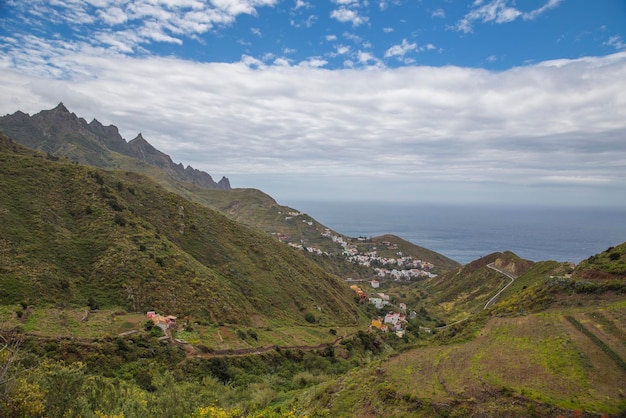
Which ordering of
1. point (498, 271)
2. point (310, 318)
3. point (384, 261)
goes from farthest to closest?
1. point (384, 261)
2. point (498, 271)
3. point (310, 318)

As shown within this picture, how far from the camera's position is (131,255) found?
38.1m

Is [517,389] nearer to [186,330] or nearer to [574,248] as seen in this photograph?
[186,330]

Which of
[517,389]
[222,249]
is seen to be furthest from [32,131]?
[517,389]

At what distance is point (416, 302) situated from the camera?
87.9 metres

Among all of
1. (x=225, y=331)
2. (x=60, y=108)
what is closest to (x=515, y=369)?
(x=225, y=331)

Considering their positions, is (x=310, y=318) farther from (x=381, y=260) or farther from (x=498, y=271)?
(x=381, y=260)

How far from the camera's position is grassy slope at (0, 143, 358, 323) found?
32750 millimetres

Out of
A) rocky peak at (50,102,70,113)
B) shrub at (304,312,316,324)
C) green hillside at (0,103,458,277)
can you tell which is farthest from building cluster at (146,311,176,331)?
rocky peak at (50,102,70,113)

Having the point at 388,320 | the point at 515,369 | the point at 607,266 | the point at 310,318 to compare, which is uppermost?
the point at 607,266

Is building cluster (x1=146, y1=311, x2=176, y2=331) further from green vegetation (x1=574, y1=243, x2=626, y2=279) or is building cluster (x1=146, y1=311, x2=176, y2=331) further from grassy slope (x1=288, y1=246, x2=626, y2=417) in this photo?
green vegetation (x1=574, y1=243, x2=626, y2=279)

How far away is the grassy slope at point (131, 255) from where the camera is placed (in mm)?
32750

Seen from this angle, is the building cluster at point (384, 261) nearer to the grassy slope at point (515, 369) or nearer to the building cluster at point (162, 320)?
the building cluster at point (162, 320)

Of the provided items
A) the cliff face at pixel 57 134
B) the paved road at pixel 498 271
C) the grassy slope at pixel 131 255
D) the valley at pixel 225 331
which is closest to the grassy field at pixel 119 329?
the valley at pixel 225 331

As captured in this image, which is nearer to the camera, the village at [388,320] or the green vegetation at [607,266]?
the green vegetation at [607,266]
